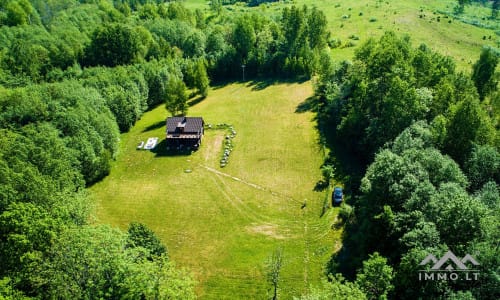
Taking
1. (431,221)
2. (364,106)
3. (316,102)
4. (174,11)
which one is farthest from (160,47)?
(431,221)

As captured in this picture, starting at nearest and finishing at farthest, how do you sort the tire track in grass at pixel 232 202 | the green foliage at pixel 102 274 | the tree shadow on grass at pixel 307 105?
the green foliage at pixel 102 274 → the tire track in grass at pixel 232 202 → the tree shadow on grass at pixel 307 105

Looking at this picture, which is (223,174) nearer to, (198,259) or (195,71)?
(198,259)

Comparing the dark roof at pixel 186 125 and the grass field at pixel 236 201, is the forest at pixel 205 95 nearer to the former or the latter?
the grass field at pixel 236 201

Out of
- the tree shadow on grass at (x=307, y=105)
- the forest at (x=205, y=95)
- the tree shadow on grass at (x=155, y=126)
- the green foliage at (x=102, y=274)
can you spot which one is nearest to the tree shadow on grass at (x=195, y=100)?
the forest at (x=205, y=95)

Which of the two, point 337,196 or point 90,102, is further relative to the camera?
point 90,102

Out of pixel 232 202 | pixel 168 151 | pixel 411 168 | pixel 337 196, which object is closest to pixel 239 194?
pixel 232 202

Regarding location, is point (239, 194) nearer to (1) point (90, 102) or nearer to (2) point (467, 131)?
(2) point (467, 131)
